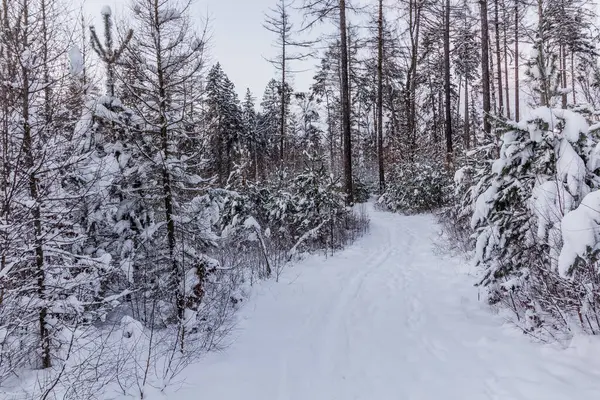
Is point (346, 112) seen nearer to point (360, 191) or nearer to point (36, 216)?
point (360, 191)

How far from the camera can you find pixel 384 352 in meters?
4.07

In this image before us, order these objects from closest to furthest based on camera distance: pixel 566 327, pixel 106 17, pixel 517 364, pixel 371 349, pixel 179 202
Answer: pixel 517 364
pixel 566 327
pixel 371 349
pixel 179 202
pixel 106 17

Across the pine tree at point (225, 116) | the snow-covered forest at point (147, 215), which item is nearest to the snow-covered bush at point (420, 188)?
the snow-covered forest at point (147, 215)

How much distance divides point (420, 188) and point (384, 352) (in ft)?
42.0

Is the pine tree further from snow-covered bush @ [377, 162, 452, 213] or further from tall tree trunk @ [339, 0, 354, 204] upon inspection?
tall tree trunk @ [339, 0, 354, 204]

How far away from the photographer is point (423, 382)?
3389 mm

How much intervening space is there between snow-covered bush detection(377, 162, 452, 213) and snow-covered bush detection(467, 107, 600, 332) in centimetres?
1132

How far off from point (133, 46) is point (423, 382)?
572cm

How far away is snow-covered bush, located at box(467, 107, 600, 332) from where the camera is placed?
335 cm

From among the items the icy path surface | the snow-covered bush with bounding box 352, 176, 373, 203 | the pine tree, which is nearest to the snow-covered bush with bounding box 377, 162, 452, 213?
the snow-covered bush with bounding box 352, 176, 373, 203

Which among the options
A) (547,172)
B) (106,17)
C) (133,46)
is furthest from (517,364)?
(106,17)

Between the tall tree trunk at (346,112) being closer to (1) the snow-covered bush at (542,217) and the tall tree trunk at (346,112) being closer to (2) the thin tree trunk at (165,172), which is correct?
(1) the snow-covered bush at (542,217)

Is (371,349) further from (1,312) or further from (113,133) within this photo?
(113,133)

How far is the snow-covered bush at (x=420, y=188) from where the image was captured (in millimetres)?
15742
